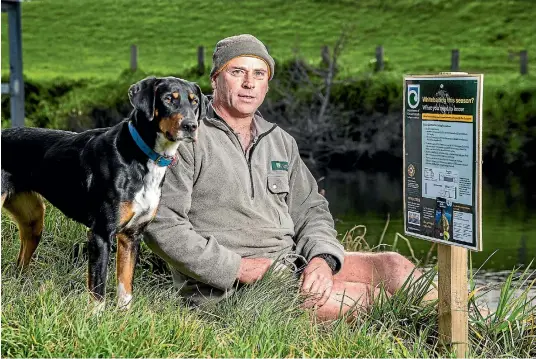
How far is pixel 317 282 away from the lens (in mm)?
4953

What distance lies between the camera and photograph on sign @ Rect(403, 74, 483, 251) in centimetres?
450

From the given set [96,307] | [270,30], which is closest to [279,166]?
[96,307]

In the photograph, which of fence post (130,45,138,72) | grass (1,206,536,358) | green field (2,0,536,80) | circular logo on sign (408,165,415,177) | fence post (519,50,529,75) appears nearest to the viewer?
grass (1,206,536,358)

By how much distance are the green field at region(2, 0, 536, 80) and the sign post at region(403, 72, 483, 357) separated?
26395mm

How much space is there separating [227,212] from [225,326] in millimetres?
576

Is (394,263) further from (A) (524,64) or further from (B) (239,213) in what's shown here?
(A) (524,64)

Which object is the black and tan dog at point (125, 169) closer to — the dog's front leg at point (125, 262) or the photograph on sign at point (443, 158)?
the dog's front leg at point (125, 262)

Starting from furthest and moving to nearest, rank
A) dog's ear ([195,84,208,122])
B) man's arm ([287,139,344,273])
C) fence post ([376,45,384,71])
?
fence post ([376,45,384,71])
man's arm ([287,139,344,273])
dog's ear ([195,84,208,122])

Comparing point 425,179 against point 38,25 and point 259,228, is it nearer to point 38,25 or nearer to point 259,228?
point 259,228

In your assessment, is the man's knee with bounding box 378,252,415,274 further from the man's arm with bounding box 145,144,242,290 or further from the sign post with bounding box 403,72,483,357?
the man's arm with bounding box 145,144,242,290

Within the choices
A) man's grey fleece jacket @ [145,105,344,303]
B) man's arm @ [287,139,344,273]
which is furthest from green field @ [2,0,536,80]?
man's grey fleece jacket @ [145,105,344,303]

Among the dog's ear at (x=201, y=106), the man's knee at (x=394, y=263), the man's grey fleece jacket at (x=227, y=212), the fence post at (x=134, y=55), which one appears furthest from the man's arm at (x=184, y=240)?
the fence post at (x=134, y=55)

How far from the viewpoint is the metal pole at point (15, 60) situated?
13.1m

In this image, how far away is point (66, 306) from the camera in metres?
4.46
